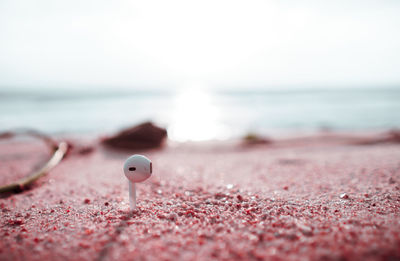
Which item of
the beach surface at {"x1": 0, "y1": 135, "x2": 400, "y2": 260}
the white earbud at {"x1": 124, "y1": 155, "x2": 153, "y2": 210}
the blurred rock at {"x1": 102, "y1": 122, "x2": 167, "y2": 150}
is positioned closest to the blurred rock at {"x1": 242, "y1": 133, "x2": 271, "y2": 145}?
the blurred rock at {"x1": 102, "y1": 122, "x2": 167, "y2": 150}

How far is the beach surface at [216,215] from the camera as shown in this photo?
2.12 metres

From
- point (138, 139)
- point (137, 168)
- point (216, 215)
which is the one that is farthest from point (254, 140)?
point (137, 168)

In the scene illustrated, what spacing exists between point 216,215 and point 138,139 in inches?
227

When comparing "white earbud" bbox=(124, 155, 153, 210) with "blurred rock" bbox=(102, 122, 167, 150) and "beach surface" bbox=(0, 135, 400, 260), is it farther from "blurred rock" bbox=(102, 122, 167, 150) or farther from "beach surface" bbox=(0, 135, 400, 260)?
"blurred rock" bbox=(102, 122, 167, 150)

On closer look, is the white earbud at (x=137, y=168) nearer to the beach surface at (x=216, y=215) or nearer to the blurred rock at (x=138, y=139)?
the beach surface at (x=216, y=215)

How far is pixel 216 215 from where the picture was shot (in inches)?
110

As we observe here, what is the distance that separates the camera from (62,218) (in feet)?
9.33

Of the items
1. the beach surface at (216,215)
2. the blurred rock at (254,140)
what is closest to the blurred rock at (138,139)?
the blurred rock at (254,140)

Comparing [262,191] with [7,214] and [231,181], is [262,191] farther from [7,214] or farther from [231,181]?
[7,214]

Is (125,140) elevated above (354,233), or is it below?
above

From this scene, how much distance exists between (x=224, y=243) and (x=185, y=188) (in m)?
1.66

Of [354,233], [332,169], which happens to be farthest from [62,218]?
[332,169]

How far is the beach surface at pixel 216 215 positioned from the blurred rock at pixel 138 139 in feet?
9.73

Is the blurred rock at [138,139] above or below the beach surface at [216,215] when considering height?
above
